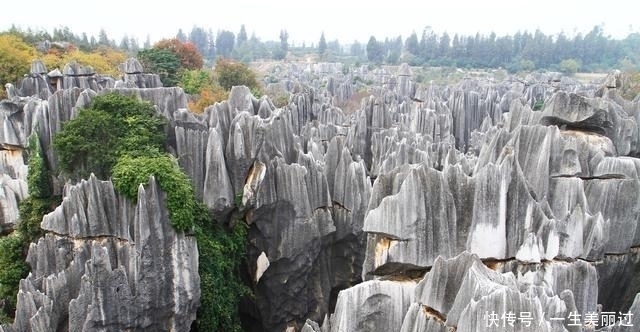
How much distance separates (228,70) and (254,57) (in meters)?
85.7

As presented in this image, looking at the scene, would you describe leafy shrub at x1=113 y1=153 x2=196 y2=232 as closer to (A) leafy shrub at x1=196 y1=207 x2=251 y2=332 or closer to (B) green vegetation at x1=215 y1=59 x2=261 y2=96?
(A) leafy shrub at x1=196 y1=207 x2=251 y2=332

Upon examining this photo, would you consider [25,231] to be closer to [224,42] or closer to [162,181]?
[162,181]

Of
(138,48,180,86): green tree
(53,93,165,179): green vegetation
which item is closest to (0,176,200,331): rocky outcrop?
(53,93,165,179): green vegetation

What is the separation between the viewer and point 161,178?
40.9 ft

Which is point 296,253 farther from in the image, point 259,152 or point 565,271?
point 565,271

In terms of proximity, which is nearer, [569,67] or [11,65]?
[11,65]

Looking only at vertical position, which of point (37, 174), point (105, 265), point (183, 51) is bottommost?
point (105, 265)

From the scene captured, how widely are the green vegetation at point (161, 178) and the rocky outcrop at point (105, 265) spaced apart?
0.38 meters

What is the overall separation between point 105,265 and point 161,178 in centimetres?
235

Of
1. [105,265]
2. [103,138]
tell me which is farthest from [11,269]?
[103,138]

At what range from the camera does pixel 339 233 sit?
57.1ft

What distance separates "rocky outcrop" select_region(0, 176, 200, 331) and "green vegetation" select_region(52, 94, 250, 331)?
0.38 m

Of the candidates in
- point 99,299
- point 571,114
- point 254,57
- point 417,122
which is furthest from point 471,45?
point 99,299

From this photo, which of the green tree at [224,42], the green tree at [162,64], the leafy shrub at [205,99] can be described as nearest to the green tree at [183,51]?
the green tree at [162,64]
